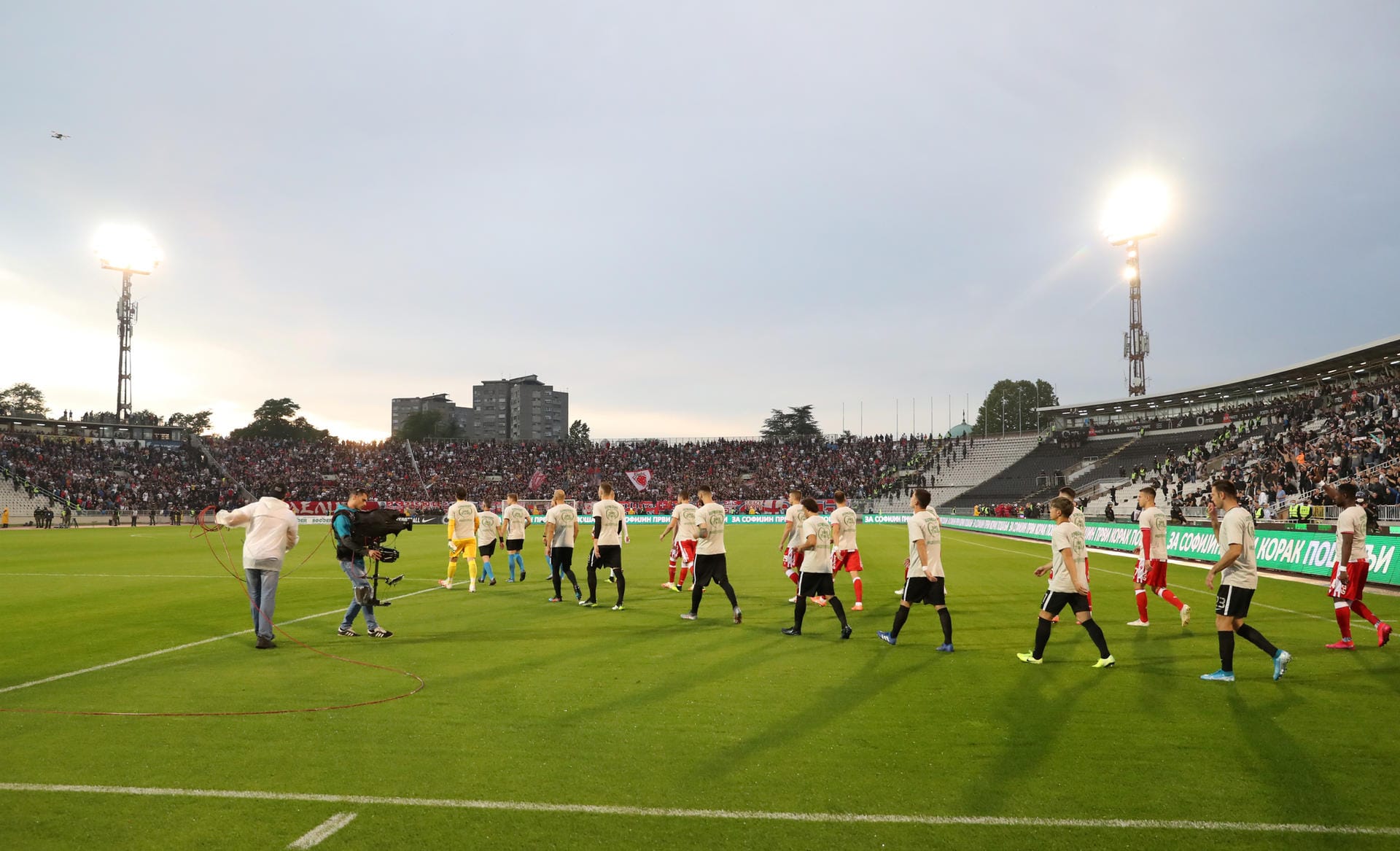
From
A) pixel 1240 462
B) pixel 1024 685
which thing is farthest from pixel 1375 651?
pixel 1240 462

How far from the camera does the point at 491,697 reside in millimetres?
7367

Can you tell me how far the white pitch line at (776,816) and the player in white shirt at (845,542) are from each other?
8376 millimetres

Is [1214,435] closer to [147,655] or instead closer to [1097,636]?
[1097,636]

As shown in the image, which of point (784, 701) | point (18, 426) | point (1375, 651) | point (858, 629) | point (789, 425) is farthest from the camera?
point (789, 425)

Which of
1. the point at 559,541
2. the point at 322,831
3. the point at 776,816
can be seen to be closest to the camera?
the point at 322,831

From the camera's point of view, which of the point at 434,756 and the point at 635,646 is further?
the point at 635,646

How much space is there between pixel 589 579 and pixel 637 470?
56.4 metres

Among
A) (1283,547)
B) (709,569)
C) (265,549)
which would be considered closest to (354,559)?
(265,549)

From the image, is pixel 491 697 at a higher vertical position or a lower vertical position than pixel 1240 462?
lower

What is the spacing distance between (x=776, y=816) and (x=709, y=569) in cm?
706

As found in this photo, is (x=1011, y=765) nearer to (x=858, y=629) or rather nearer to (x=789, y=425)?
(x=858, y=629)

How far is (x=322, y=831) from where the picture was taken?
443 cm

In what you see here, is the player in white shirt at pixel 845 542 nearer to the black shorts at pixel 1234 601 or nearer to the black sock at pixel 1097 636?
the black sock at pixel 1097 636

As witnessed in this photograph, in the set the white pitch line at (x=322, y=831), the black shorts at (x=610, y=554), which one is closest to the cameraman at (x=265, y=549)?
the black shorts at (x=610, y=554)
